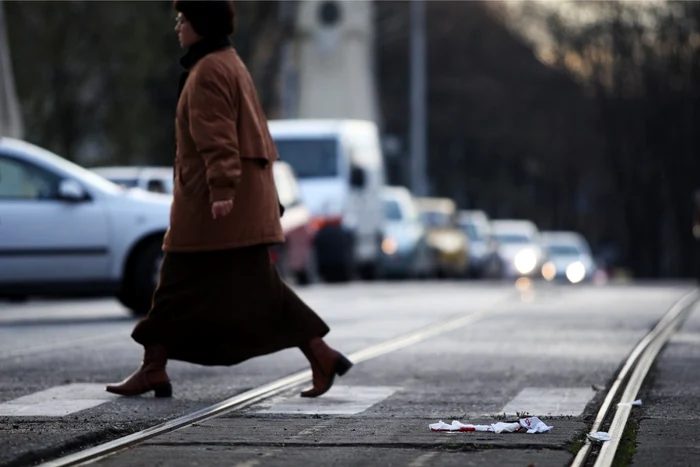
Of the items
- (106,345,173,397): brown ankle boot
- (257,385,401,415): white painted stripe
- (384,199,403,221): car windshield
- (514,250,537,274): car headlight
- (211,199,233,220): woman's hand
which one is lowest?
(514,250,537,274): car headlight

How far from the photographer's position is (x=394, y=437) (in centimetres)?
751

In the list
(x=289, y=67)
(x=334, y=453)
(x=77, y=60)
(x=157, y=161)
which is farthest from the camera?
(x=289, y=67)

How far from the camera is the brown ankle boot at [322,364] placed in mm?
9141

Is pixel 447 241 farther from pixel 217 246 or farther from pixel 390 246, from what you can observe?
pixel 217 246

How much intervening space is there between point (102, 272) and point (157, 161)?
2114cm

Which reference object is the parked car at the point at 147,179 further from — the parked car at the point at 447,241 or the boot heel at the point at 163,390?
the parked car at the point at 447,241

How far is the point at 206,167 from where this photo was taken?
8.78m

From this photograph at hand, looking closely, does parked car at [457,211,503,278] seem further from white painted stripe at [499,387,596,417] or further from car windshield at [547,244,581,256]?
white painted stripe at [499,387,596,417]

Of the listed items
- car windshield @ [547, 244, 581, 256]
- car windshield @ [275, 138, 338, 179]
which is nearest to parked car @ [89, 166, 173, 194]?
car windshield @ [275, 138, 338, 179]

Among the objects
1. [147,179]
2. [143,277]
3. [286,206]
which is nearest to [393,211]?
[286,206]

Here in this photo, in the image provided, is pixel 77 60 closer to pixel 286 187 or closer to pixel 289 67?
pixel 286 187

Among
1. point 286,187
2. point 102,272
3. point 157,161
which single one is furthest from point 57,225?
point 157,161

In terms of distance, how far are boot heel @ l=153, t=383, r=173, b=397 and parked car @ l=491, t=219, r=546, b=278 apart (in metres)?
36.6

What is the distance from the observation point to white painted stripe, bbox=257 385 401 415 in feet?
28.2
